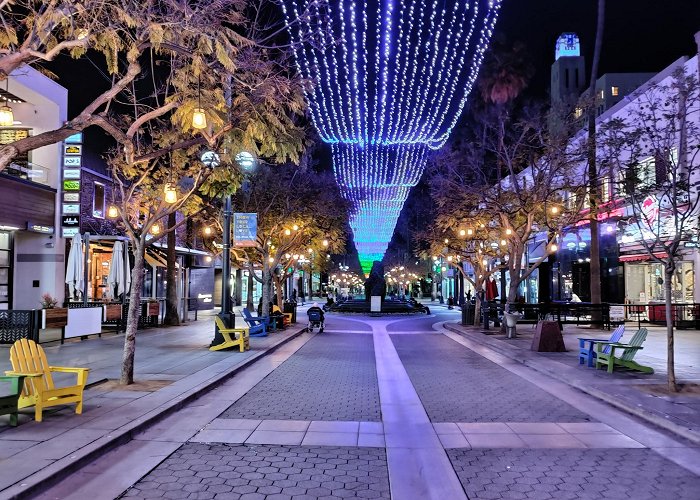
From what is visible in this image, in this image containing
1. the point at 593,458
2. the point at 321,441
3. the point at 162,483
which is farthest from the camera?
the point at 321,441

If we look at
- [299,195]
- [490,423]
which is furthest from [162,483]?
[299,195]

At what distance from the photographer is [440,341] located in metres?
21.0

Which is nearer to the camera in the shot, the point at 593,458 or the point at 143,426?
the point at 593,458

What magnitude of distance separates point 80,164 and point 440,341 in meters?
15.3

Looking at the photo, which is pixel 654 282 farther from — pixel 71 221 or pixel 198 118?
pixel 71 221

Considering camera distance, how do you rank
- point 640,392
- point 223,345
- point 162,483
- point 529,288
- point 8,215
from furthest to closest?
point 529,288 → point 8,215 → point 223,345 → point 640,392 → point 162,483

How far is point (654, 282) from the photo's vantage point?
92.6 feet

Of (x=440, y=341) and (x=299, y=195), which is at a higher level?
(x=299, y=195)

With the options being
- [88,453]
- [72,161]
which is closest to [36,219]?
[72,161]

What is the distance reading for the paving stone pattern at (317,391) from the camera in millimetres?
8578

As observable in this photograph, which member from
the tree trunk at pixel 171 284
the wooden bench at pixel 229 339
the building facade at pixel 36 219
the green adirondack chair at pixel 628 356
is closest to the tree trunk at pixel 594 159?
the green adirondack chair at pixel 628 356

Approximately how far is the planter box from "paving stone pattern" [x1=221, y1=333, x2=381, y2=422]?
7.02m

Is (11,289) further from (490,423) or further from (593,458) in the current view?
(593,458)

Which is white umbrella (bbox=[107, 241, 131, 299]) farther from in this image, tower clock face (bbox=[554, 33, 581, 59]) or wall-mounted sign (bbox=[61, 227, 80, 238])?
tower clock face (bbox=[554, 33, 581, 59])
